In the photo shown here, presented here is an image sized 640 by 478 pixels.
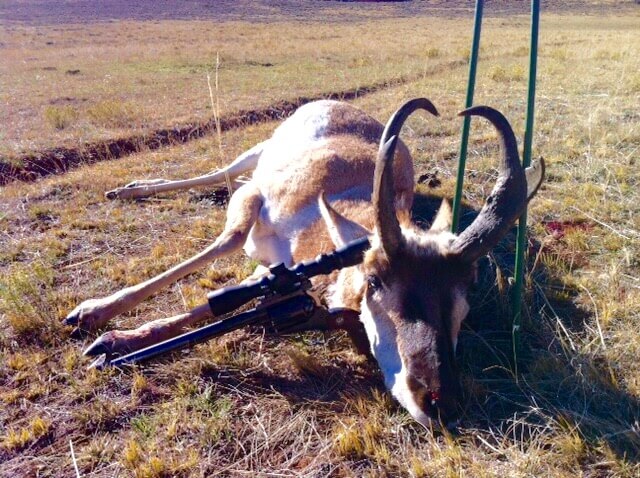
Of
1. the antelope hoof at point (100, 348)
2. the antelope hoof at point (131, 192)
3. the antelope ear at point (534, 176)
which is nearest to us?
the antelope ear at point (534, 176)

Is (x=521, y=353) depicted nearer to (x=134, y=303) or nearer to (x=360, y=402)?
(x=360, y=402)

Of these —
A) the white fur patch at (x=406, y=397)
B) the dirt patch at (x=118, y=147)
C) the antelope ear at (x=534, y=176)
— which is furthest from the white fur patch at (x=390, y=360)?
the dirt patch at (x=118, y=147)

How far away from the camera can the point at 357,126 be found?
267 inches

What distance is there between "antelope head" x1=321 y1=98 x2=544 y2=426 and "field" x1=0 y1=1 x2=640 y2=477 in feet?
0.94

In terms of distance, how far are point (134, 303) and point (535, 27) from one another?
367cm

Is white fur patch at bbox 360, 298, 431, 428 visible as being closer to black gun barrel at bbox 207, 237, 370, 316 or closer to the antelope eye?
the antelope eye

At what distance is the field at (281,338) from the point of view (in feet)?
10.4

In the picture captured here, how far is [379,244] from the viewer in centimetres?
365

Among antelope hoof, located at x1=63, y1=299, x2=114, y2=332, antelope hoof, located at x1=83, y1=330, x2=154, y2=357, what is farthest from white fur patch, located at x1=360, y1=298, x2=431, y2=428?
antelope hoof, located at x1=63, y1=299, x2=114, y2=332

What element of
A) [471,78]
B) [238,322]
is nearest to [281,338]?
[238,322]

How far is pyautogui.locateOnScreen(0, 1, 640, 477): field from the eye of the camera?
3.17 metres

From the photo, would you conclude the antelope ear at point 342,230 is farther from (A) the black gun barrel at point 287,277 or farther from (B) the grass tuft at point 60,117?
(B) the grass tuft at point 60,117

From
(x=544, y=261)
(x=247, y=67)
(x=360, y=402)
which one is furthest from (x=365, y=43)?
(x=360, y=402)

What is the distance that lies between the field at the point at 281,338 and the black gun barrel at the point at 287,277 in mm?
484
